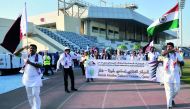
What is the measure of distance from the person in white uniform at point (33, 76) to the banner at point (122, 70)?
9.24m

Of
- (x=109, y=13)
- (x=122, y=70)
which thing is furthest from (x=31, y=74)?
(x=109, y=13)

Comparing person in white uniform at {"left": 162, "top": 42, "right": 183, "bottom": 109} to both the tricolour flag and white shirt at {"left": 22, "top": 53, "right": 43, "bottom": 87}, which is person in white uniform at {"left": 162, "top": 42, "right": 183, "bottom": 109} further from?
the tricolour flag

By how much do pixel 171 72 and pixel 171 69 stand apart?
Answer: 0.09 meters

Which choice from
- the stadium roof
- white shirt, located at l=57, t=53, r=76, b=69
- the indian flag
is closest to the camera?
the indian flag

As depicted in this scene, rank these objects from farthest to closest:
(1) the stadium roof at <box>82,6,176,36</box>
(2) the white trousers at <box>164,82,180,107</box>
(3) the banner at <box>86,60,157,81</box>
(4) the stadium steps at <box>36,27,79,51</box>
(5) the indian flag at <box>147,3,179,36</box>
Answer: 1. (1) the stadium roof at <box>82,6,176,36</box>
2. (4) the stadium steps at <box>36,27,79,51</box>
3. (3) the banner at <box>86,60,157,81</box>
4. (5) the indian flag at <box>147,3,179,36</box>
5. (2) the white trousers at <box>164,82,180,107</box>

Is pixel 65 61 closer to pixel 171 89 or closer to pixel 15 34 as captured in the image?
pixel 15 34

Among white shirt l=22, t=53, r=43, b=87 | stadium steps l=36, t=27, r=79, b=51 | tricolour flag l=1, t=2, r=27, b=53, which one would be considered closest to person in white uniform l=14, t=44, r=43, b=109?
white shirt l=22, t=53, r=43, b=87

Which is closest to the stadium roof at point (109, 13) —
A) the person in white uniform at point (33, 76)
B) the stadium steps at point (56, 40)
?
the stadium steps at point (56, 40)

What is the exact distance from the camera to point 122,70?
18797 millimetres

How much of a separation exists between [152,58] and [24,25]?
9861 millimetres

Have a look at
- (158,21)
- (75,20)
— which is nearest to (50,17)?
(75,20)

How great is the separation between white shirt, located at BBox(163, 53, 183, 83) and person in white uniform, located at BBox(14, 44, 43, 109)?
3537 millimetres

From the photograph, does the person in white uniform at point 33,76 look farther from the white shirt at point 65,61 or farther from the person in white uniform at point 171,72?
the white shirt at point 65,61

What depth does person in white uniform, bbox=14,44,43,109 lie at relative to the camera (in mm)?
9508
